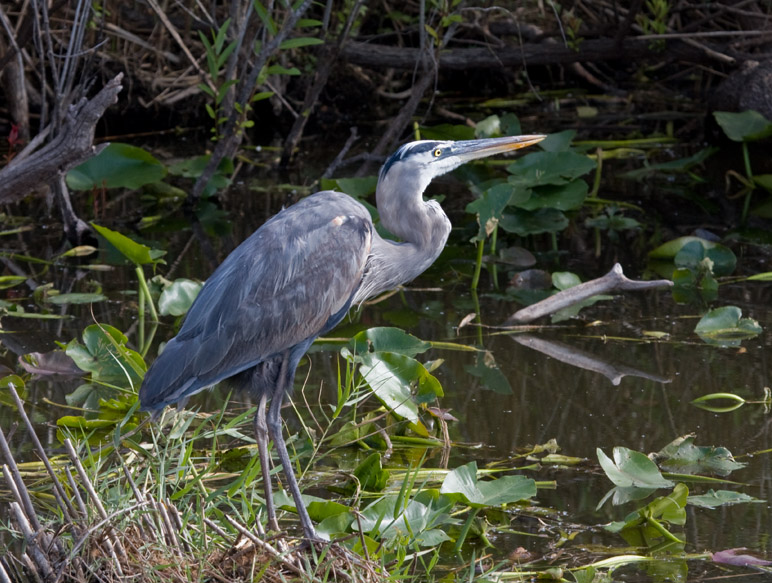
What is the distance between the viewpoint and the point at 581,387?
421 centimetres

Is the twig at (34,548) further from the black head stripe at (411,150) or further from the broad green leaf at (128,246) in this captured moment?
the broad green leaf at (128,246)

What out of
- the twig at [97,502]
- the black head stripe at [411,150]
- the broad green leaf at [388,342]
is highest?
the black head stripe at [411,150]

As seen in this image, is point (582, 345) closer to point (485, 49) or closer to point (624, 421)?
point (624, 421)

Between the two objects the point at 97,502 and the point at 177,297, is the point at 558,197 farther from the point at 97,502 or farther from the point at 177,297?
the point at 97,502

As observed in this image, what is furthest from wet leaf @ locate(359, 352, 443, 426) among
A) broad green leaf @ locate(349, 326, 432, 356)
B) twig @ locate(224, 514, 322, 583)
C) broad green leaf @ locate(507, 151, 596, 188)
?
broad green leaf @ locate(507, 151, 596, 188)

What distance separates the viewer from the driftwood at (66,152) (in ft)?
15.1

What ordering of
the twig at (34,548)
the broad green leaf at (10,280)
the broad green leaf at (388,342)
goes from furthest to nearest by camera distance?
1. the broad green leaf at (10,280)
2. the broad green leaf at (388,342)
3. the twig at (34,548)

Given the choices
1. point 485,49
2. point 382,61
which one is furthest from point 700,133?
point 382,61

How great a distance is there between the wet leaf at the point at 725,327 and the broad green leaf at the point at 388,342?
1307 mm

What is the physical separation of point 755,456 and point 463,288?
2122 mm

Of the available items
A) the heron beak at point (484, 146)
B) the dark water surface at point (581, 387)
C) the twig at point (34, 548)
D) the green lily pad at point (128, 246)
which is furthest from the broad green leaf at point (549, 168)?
the twig at point (34, 548)

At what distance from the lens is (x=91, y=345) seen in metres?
4.09

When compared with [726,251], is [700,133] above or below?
below

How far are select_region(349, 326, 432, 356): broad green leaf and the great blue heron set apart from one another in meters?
0.40
